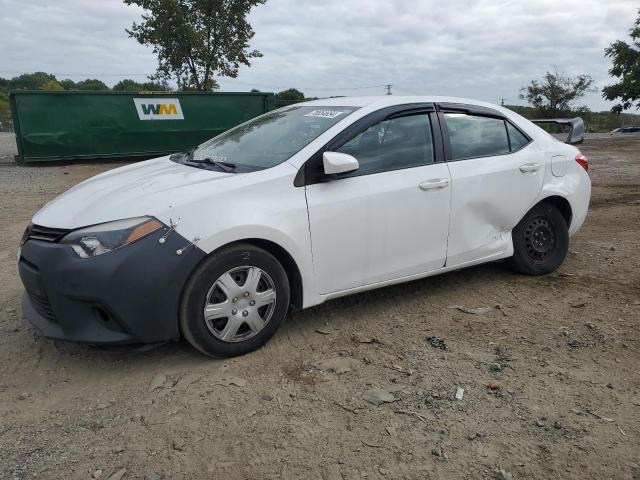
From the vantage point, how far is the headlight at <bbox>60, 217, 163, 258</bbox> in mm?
2869

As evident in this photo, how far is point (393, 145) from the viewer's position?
378cm

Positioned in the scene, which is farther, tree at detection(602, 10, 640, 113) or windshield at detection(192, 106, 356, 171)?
tree at detection(602, 10, 640, 113)

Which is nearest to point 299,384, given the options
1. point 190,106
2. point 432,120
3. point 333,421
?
point 333,421

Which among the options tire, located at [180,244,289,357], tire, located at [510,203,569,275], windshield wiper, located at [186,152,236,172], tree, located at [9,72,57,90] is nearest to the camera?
tire, located at [180,244,289,357]

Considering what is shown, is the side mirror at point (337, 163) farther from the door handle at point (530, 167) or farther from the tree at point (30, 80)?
the tree at point (30, 80)

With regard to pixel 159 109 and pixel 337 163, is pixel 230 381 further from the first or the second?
pixel 159 109

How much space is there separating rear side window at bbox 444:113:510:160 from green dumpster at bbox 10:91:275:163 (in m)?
11.7

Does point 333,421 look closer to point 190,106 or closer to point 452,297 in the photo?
point 452,297

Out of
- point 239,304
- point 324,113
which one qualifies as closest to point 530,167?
point 324,113

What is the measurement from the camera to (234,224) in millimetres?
3029

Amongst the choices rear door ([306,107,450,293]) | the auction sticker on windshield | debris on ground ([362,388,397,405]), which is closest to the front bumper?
rear door ([306,107,450,293])

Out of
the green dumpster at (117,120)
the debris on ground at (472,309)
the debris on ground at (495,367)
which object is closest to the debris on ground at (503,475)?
the debris on ground at (495,367)

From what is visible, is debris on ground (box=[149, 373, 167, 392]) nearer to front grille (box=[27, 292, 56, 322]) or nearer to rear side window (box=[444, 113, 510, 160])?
front grille (box=[27, 292, 56, 322])

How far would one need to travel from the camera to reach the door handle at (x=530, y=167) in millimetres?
4334
